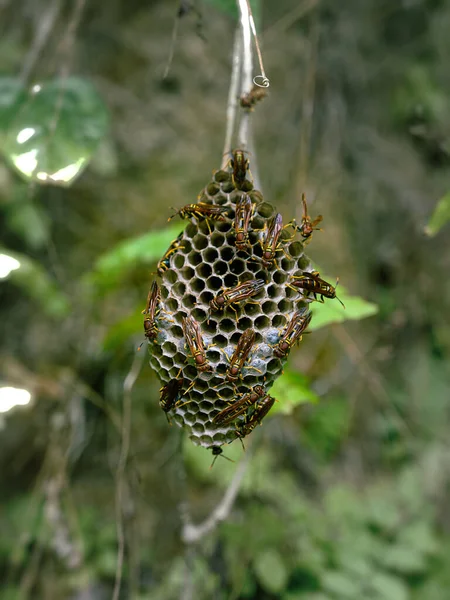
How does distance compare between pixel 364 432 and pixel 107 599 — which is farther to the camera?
pixel 364 432

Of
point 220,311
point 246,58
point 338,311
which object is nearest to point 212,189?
point 220,311

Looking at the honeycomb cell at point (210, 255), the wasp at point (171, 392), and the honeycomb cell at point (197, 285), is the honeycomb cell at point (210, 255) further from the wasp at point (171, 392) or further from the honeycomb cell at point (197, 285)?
the wasp at point (171, 392)

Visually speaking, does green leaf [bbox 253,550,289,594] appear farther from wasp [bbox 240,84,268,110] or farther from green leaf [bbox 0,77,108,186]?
wasp [bbox 240,84,268,110]

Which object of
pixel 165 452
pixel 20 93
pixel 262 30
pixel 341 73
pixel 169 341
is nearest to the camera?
pixel 169 341

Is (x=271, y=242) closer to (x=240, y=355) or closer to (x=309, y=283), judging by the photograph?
(x=309, y=283)

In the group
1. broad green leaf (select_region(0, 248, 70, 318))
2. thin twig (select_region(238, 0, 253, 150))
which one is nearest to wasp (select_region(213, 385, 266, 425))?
thin twig (select_region(238, 0, 253, 150))

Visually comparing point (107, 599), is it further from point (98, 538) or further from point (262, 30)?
point (262, 30)

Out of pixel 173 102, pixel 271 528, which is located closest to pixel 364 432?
pixel 271 528
